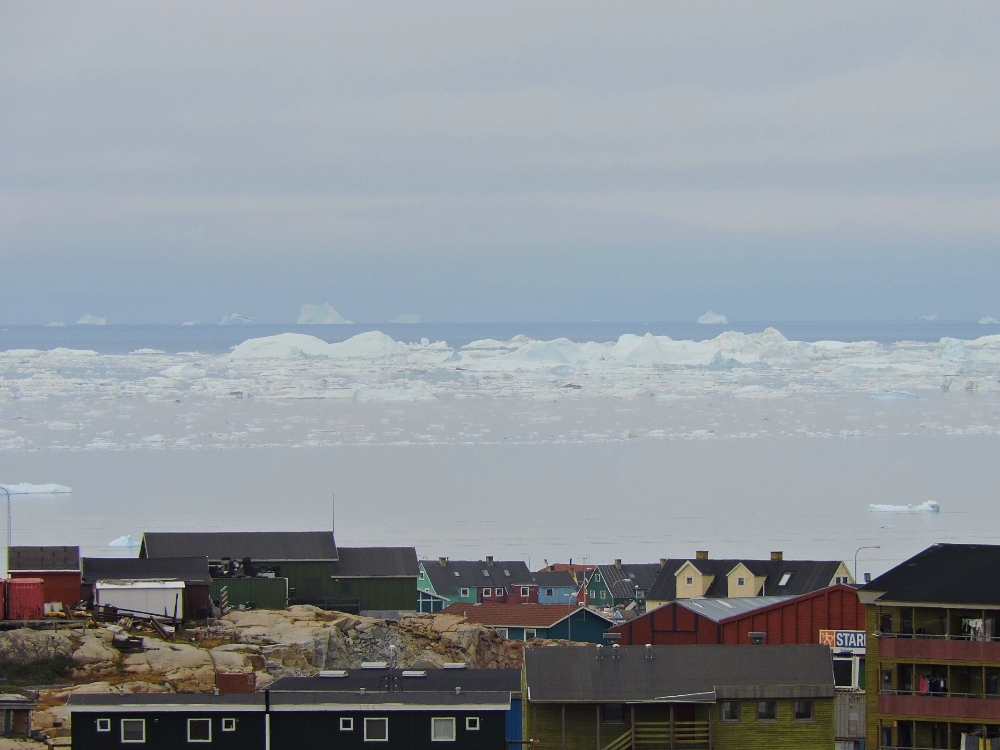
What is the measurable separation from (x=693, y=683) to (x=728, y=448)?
71.0 m

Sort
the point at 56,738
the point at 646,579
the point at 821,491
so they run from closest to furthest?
the point at 56,738 < the point at 646,579 < the point at 821,491

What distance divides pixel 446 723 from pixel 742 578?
19.5 meters

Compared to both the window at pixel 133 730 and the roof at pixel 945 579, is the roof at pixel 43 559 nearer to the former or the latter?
the window at pixel 133 730

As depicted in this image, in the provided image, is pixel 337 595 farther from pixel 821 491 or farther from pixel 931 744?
pixel 821 491

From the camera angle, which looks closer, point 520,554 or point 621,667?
point 621,667

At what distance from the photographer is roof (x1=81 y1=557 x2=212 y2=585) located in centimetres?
2862

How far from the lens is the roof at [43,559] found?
28281 mm

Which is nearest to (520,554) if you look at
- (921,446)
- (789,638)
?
(789,638)

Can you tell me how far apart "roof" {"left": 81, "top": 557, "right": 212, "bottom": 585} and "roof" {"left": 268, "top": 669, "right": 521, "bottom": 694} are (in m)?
9.57

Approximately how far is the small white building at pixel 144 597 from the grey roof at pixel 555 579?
18.7 meters

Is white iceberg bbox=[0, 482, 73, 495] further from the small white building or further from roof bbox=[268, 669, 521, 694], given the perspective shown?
roof bbox=[268, 669, 521, 694]

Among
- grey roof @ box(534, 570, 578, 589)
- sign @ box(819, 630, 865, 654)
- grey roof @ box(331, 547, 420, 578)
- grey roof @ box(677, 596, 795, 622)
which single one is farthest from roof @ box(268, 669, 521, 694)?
grey roof @ box(534, 570, 578, 589)

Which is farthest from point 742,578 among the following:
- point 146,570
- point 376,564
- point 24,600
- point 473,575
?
point 24,600

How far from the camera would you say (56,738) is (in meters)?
19.2
